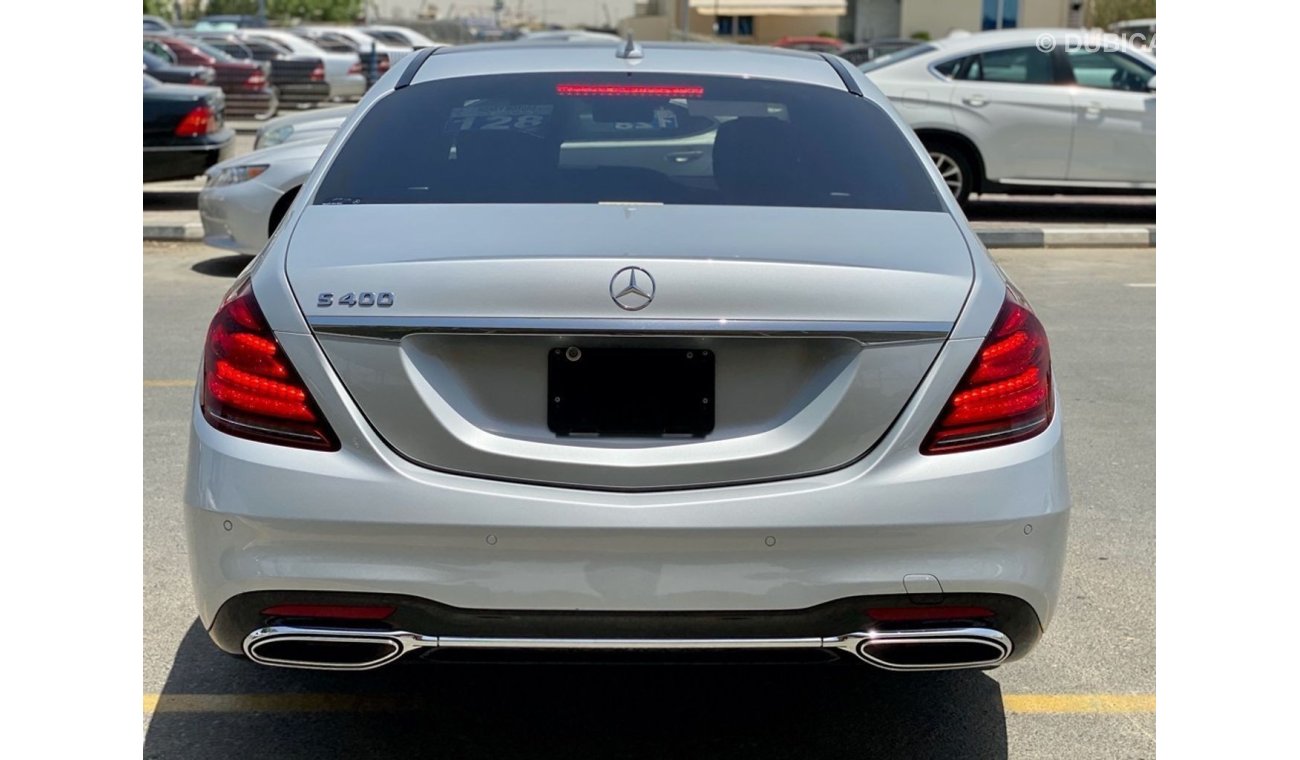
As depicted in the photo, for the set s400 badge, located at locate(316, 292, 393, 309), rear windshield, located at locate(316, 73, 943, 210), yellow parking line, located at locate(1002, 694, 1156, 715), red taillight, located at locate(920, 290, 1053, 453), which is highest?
rear windshield, located at locate(316, 73, 943, 210)

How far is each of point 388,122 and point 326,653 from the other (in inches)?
56.5

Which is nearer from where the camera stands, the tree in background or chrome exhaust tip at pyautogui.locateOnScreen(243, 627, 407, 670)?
chrome exhaust tip at pyautogui.locateOnScreen(243, 627, 407, 670)

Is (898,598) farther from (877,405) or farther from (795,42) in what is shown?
(795,42)

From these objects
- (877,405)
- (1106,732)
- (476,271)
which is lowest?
(1106,732)

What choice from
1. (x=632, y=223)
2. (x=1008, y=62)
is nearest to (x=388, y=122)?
(x=632, y=223)

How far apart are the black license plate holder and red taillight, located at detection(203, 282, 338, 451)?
0.45 metres

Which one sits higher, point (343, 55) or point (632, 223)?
point (343, 55)

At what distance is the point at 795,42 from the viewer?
4494 cm

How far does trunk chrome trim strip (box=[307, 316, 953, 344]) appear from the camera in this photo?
2.89 metres

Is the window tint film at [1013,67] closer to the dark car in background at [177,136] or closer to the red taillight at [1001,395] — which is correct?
the dark car in background at [177,136]

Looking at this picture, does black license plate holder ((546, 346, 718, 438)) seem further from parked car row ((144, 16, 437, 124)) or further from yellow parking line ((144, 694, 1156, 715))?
parked car row ((144, 16, 437, 124))

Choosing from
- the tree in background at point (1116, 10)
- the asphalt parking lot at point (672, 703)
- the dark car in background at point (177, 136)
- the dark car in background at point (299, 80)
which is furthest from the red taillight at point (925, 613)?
the tree in background at point (1116, 10)

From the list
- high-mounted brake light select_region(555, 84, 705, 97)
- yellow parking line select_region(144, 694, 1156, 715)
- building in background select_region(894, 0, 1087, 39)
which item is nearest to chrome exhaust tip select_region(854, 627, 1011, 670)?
yellow parking line select_region(144, 694, 1156, 715)

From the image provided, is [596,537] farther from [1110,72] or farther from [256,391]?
[1110,72]
